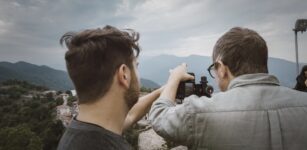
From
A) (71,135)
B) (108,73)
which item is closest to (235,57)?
(108,73)

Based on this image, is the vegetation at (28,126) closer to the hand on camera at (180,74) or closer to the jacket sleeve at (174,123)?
the hand on camera at (180,74)

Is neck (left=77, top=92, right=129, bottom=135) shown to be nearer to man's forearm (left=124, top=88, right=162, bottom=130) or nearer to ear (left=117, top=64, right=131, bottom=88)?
ear (left=117, top=64, right=131, bottom=88)

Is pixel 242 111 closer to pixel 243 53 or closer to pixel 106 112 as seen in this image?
pixel 243 53

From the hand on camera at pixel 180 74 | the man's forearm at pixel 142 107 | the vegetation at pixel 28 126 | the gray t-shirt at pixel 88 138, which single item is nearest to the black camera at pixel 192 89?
the hand on camera at pixel 180 74

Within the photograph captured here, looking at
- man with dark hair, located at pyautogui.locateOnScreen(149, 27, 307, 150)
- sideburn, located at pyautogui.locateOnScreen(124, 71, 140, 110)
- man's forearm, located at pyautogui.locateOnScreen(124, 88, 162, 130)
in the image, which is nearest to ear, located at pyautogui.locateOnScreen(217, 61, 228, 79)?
man with dark hair, located at pyautogui.locateOnScreen(149, 27, 307, 150)

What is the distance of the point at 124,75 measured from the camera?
1505 mm

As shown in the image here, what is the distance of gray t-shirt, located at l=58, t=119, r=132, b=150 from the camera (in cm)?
124

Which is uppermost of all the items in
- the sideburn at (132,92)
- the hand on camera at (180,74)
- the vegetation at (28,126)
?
the hand on camera at (180,74)

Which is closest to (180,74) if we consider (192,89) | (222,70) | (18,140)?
(192,89)

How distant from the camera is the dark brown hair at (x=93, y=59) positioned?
139cm

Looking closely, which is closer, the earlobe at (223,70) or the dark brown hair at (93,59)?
the dark brown hair at (93,59)

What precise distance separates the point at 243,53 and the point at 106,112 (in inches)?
28.6

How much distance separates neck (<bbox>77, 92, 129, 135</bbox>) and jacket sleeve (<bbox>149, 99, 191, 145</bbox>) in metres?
0.20

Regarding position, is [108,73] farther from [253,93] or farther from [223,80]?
[253,93]
